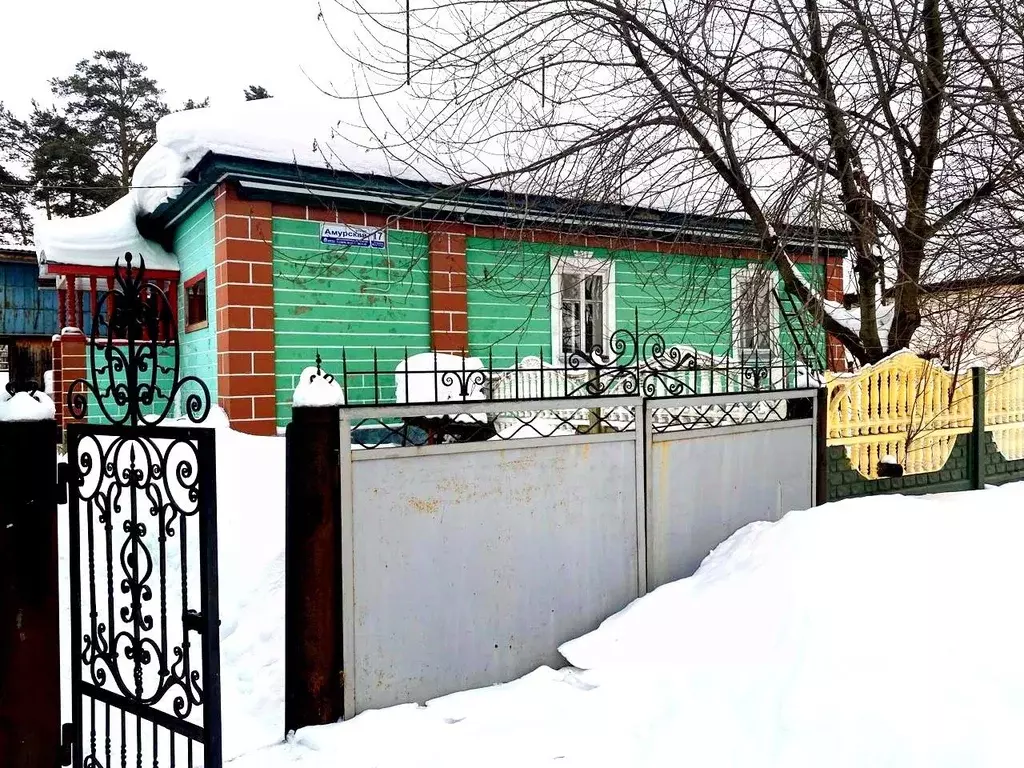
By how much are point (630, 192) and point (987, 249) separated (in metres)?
3.09

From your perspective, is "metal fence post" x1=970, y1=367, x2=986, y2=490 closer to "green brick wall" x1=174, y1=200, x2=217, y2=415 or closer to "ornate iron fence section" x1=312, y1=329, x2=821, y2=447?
"ornate iron fence section" x1=312, y1=329, x2=821, y2=447

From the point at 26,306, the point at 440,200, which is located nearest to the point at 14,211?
the point at 26,306

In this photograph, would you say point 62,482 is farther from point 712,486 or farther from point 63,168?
point 63,168

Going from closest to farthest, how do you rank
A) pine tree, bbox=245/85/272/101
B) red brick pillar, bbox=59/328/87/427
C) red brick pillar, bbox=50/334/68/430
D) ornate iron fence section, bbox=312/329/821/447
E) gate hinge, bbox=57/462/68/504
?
gate hinge, bbox=57/462/68/504 → ornate iron fence section, bbox=312/329/821/447 → red brick pillar, bbox=59/328/87/427 → red brick pillar, bbox=50/334/68/430 → pine tree, bbox=245/85/272/101

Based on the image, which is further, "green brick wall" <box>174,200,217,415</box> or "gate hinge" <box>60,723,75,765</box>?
"green brick wall" <box>174,200,217,415</box>

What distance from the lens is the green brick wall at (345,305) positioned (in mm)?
7512

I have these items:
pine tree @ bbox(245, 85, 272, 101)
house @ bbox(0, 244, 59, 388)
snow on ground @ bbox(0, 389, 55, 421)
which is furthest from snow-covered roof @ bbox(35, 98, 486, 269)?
pine tree @ bbox(245, 85, 272, 101)

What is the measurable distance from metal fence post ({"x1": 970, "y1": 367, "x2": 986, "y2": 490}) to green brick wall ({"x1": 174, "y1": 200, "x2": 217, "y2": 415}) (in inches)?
297

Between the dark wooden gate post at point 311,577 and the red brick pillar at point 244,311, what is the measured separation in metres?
4.81

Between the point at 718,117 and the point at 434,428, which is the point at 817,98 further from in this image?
the point at 434,428

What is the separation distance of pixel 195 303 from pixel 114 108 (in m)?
23.2

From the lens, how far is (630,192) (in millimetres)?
6391

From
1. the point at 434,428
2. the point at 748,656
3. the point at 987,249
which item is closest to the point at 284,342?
the point at 434,428

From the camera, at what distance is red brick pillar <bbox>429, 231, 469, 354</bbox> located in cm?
833
